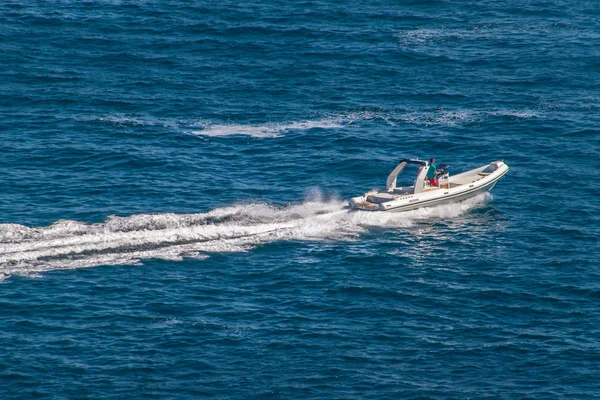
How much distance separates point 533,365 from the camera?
55.6 m

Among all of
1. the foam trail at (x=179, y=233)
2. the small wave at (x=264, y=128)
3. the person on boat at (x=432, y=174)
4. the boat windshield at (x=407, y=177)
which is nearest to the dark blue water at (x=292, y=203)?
the foam trail at (x=179, y=233)

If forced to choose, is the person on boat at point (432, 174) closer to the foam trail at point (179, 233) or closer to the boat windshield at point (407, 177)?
the foam trail at point (179, 233)

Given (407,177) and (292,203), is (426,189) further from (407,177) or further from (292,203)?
(292,203)

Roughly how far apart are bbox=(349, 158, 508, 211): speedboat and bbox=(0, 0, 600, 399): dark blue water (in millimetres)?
1070

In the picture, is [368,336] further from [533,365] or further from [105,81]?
[105,81]

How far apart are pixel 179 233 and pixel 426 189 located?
19.1m

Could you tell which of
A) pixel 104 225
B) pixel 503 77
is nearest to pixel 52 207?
pixel 104 225

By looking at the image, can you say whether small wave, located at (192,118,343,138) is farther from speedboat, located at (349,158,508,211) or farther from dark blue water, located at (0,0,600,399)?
speedboat, located at (349,158,508,211)

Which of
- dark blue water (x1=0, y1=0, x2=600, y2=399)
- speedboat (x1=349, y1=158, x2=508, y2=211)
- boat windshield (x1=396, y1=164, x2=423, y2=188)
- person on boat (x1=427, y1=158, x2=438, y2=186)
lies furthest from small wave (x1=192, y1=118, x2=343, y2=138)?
person on boat (x1=427, y1=158, x2=438, y2=186)

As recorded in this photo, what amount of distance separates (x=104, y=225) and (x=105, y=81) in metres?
34.1

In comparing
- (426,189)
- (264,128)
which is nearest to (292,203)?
(426,189)

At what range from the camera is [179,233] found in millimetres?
68875

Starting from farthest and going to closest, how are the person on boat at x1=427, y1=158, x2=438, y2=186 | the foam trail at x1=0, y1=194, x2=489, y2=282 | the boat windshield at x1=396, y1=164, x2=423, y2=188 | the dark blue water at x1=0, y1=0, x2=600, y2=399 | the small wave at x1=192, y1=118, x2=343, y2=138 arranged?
1. the small wave at x1=192, y1=118, x2=343, y2=138
2. the boat windshield at x1=396, y1=164, x2=423, y2=188
3. the person on boat at x1=427, y1=158, x2=438, y2=186
4. the foam trail at x1=0, y1=194, x2=489, y2=282
5. the dark blue water at x1=0, y1=0, x2=600, y2=399

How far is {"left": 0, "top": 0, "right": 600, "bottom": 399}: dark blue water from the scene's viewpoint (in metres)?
55.6
